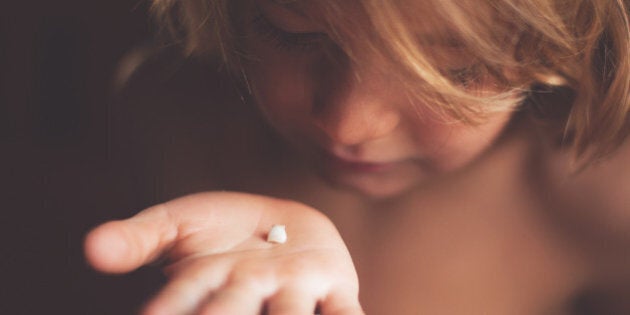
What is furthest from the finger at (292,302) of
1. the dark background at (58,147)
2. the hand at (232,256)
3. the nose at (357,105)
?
the dark background at (58,147)

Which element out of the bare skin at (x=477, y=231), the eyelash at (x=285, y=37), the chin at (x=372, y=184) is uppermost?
the eyelash at (x=285, y=37)

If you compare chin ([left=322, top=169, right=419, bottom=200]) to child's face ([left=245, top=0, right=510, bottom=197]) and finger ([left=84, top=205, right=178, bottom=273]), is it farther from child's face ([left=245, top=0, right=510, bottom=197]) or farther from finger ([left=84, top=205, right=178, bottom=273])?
finger ([left=84, top=205, right=178, bottom=273])

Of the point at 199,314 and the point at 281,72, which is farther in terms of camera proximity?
the point at 281,72

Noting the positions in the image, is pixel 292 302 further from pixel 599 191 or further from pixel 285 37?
pixel 599 191

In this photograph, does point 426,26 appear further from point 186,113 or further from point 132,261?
point 186,113

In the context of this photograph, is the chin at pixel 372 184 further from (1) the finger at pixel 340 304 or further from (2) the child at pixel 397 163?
(1) the finger at pixel 340 304

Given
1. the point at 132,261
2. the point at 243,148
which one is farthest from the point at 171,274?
the point at 243,148

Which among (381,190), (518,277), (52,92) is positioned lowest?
(518,277)

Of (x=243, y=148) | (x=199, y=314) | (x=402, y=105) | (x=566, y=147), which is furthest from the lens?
(x=243, y=148)
